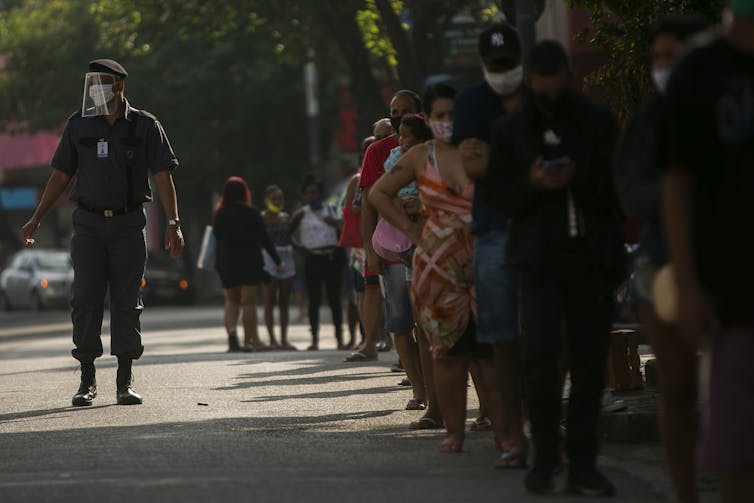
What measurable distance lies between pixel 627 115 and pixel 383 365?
4770mm

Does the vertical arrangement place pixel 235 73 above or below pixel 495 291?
above

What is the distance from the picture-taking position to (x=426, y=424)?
9.97 m

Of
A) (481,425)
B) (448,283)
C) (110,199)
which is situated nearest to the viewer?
(448,283)

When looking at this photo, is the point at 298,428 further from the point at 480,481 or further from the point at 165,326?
the point at 165,326

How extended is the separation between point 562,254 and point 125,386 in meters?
5.37

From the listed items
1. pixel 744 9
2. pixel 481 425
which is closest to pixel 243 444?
pixel 481 425

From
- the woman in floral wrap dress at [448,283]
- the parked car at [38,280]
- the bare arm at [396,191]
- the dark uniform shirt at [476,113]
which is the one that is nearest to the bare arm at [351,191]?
the bare arm at [396,191]

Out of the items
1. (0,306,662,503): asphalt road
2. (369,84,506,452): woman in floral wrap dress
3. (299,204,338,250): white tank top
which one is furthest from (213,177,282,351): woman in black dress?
(369,84,506,452): woman in floral wrap dress

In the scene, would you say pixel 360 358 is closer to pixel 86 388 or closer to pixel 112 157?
pixel 86 388

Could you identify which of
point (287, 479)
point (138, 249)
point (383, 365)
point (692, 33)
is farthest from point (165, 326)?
point (692, 33)

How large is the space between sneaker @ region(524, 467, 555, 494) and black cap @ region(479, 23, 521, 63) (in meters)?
1.81

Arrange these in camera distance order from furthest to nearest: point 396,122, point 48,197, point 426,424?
point 48,197, point 396,122, point 426,424

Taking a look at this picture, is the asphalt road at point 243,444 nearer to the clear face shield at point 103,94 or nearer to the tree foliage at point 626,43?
the clear face shield at point 103,94

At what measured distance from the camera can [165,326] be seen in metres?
29.9
